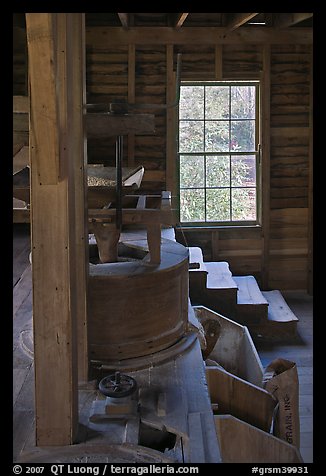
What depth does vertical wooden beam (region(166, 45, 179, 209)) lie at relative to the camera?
22.6ft

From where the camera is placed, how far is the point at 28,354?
344cm

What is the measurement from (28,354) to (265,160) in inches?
179

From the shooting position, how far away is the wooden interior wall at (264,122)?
691 cm

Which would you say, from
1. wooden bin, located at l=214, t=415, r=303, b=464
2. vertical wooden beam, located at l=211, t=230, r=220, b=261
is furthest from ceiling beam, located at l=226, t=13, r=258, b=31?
wooden bin, located at l=214, t=415, r=303, b=464

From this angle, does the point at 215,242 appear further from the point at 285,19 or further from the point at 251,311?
the point at 285,19

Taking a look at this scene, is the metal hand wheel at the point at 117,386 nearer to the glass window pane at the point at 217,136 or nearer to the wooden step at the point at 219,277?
the wooden step at the point at 219,277

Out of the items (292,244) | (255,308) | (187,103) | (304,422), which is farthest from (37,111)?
(292,244)

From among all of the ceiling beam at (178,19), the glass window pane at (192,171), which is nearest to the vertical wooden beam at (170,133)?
the glass window pane at (192,171)

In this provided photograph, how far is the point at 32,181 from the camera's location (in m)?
2.33

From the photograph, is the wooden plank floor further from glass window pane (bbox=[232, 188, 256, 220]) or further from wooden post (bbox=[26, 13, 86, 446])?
wooden post (bbox=[26, 13, 86, 446])

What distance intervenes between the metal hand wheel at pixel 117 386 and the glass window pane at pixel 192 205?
14.7 ft
